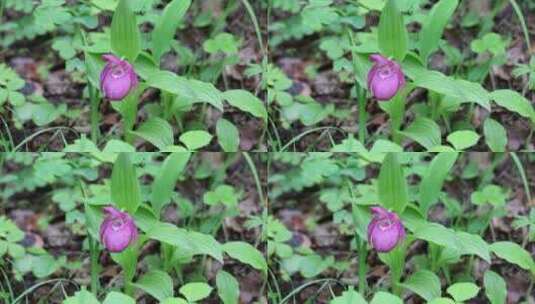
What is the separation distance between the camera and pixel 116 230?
371 cm

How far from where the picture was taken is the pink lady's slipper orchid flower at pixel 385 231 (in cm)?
374

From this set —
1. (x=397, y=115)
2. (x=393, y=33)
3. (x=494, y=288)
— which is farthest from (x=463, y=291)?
(x=393, y=33)

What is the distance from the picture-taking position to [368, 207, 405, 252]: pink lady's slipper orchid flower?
12.3 feet

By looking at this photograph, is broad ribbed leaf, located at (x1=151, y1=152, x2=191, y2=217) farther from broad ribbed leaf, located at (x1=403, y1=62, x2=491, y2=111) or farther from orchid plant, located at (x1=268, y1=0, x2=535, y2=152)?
broad ribbed leaf, located at (x1=403, y1=62, x2=491, y2=111)

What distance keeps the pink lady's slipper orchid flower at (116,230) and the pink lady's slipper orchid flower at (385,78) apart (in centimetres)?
79

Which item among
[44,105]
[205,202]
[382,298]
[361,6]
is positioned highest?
[361,6]

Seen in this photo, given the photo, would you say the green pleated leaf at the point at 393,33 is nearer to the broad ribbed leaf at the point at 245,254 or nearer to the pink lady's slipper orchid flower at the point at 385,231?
the pink lady's slipper orchid flower at the point at 385,231

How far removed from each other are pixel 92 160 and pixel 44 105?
0.21 m

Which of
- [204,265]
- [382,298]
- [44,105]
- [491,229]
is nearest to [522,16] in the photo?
[491,229]

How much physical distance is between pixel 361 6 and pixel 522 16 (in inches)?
18.2

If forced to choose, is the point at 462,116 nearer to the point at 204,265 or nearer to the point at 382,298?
the point at 382,298

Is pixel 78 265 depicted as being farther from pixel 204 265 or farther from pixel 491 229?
pixel 491 229

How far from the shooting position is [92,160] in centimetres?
375

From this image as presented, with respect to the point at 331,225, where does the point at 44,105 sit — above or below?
above
